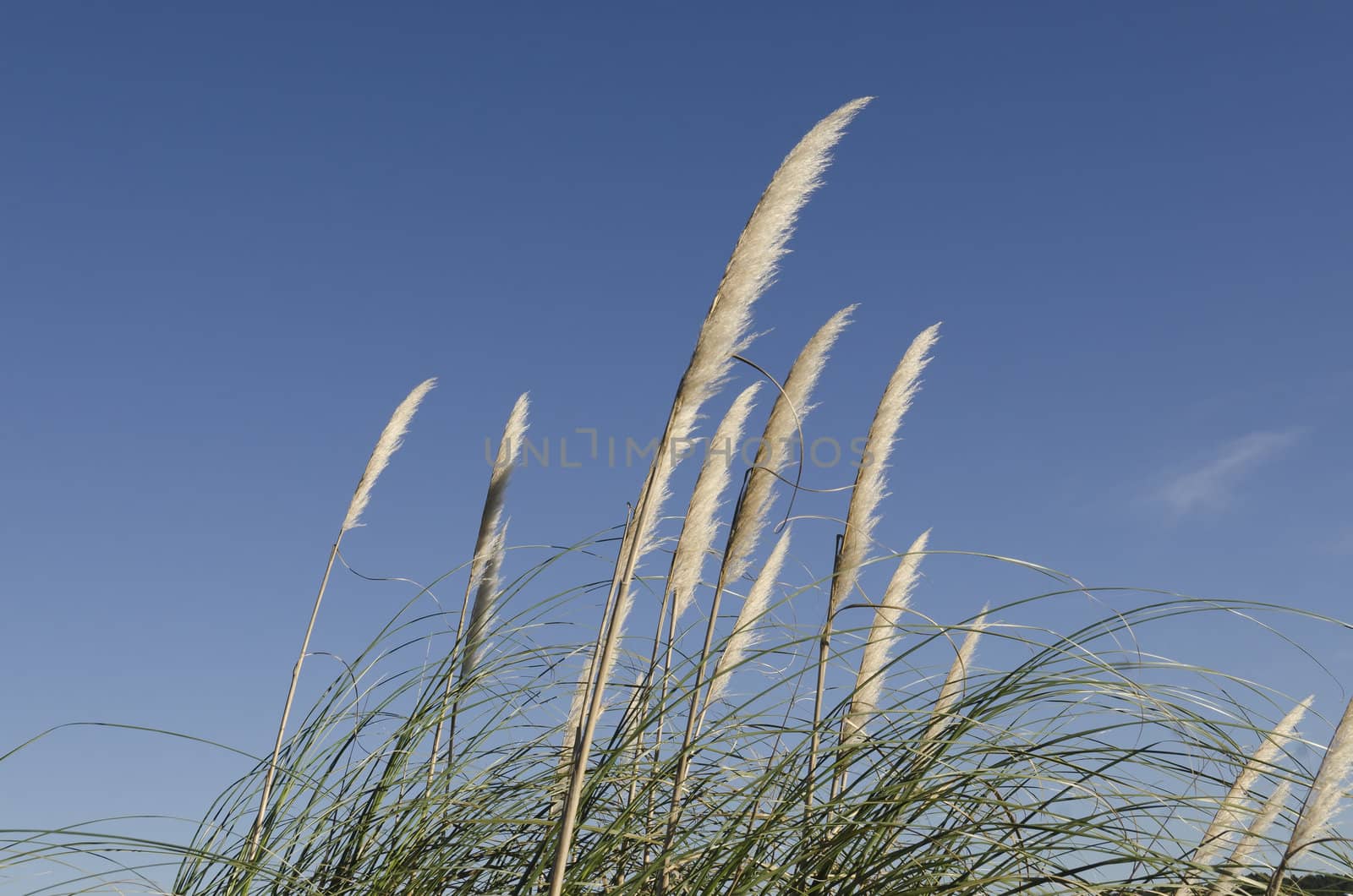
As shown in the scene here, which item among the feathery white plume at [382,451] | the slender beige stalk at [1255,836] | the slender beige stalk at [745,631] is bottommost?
the slender beige stalk at [1255,836]

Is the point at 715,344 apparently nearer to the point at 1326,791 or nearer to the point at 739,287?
the point at 739,287

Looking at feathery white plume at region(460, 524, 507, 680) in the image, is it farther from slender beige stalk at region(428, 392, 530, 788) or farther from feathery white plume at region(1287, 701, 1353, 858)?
feathery white plume at region(1287, 701, 1353, 858)

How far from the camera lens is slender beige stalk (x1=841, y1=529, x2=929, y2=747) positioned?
291 cm

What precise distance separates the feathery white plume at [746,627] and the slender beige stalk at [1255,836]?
3.83 ft

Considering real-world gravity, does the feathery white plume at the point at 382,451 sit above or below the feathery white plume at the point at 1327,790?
above

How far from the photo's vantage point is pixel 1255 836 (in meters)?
2.50

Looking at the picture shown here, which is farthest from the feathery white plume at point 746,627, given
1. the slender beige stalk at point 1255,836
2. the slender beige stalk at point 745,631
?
the slender beige stalk at point 1255,836

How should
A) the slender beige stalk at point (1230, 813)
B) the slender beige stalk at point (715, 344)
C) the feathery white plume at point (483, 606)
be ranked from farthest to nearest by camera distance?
the feathery white plume at point (483, 606) → the slender beige stalk at point (1230, 813) → the slender beige stalk at point (715, 344)

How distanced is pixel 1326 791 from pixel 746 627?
1370 mm

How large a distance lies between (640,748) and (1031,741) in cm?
102

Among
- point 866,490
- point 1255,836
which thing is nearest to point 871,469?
point 866,490

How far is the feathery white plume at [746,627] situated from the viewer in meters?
2.99

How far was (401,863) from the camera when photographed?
2924 millimetres

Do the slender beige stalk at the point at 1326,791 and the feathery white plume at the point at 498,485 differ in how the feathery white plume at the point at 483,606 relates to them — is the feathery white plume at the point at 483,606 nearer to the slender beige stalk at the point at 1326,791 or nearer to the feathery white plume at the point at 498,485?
the feathery white plume at the point at 498,485
